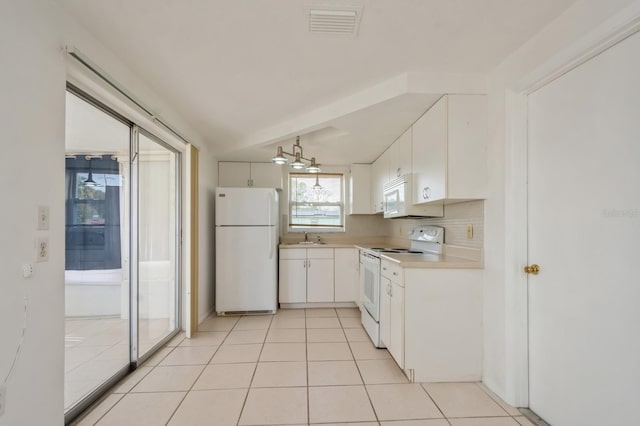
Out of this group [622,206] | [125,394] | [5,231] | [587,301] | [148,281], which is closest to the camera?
[5,231]

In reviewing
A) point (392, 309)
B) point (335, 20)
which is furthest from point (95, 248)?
point (392, 309)

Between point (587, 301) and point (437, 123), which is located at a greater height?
point (437, 123)

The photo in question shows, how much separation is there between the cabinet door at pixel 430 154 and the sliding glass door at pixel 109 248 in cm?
243

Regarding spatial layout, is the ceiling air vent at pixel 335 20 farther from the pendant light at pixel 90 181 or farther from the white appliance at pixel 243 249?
the white appliance at pixel 243 249

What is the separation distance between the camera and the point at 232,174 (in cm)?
406

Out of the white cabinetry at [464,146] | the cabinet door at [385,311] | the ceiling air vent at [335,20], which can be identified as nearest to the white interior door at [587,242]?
the white cabinetry at [464,146]

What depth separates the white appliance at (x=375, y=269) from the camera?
8.70ft

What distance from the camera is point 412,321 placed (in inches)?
80.2

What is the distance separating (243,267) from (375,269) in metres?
1.78

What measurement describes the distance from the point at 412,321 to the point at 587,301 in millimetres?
1004

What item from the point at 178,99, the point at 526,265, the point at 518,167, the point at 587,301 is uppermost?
the point at 178,99

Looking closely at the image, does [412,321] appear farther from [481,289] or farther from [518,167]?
[518,167]

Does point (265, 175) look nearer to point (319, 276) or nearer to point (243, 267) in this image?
point (243, 267)

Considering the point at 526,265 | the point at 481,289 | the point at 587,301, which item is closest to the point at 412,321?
the point at 481,289
